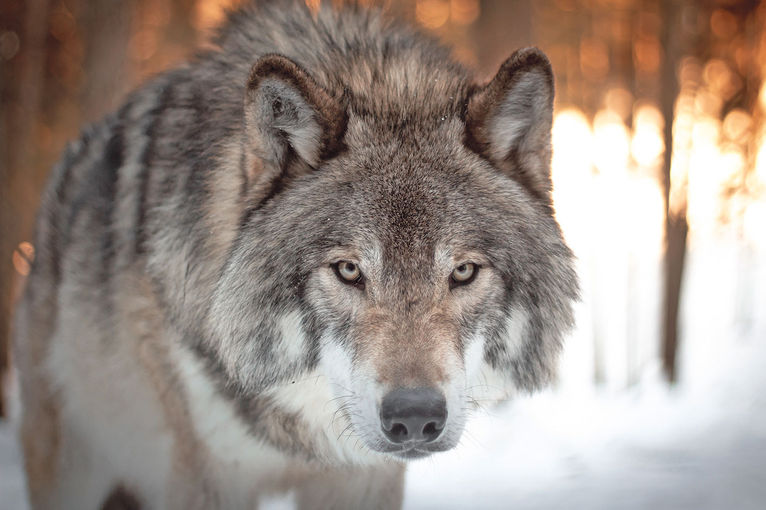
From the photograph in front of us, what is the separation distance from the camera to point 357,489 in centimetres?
298

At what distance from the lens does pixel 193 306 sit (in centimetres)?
264

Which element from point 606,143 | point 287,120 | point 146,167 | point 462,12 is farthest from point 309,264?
point 606,143

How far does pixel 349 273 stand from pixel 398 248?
20 cm

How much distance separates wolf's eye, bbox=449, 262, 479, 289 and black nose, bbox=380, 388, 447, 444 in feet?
1.46

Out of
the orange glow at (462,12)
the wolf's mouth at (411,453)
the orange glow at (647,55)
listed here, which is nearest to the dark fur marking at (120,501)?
the wolf's mouth at (411,453)

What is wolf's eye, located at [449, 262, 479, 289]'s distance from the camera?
2.32 metres

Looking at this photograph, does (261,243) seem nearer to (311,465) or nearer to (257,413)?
(257,413)

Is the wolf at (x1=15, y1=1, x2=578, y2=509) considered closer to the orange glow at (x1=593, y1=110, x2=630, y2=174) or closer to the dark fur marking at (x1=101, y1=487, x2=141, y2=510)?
the dark fur marking at (x1=101, y1=487, x2=141, y2=510)

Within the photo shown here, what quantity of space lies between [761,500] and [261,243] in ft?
9.90

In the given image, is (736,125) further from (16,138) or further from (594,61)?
(16,138)

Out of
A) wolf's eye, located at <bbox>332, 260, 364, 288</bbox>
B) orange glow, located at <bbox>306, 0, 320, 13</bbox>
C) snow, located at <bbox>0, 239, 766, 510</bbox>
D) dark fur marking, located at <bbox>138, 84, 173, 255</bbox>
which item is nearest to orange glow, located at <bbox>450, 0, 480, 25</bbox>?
snow, located at <bbox>0, 239, 766, 510</bbox>

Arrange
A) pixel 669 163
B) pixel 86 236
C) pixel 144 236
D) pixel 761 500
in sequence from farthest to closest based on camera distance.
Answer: pixel 669 163 → pixel 761 500 → pixel 86 236 → pixel 144 236

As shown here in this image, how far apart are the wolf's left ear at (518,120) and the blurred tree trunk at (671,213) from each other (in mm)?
3889

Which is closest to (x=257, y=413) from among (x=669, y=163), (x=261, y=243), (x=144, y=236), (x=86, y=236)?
(x=261, y=243)
